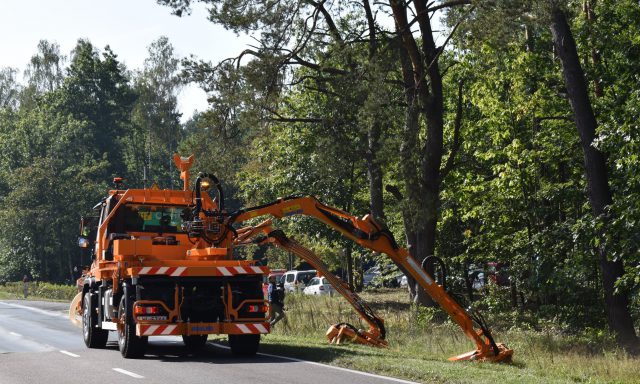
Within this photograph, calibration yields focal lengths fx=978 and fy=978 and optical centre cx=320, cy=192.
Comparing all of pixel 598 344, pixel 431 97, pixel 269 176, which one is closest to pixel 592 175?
pixel 598 344

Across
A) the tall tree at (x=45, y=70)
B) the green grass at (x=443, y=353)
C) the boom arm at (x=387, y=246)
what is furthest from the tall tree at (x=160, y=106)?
the boom arm at (x=387, y=246)

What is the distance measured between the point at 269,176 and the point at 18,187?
36.0 m

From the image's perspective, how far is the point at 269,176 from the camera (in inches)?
1928

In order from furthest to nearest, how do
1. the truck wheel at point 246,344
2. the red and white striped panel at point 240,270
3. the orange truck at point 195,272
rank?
the truck wheel at point 246,344
the red and white striped panel at point 240,270
the orange truck at point 195,272

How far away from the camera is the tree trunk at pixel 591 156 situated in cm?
2539

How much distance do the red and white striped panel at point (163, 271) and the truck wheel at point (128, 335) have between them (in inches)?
27.3

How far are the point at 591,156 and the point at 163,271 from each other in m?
13.5

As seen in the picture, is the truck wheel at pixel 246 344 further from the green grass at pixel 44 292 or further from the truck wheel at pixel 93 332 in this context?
the green grass at pixel 44 292

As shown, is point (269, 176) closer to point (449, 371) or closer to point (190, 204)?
point (190, 204)

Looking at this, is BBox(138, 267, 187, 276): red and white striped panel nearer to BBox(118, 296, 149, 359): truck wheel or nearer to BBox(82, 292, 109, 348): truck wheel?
BBox(118, 296, 149, 359): truck wheel

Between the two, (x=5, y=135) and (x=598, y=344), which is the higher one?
(x=5, y=135)

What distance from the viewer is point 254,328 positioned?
687 inches

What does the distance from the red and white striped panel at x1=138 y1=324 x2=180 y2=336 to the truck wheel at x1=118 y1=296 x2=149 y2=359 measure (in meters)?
0.48

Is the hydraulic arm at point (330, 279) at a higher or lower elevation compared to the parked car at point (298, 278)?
lower
